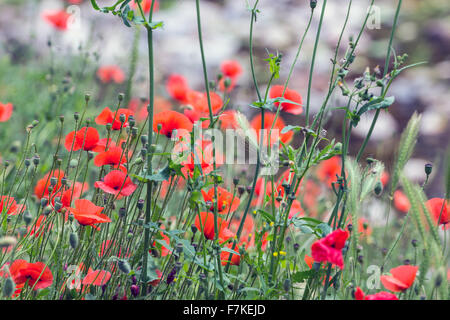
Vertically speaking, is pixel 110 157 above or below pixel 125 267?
above

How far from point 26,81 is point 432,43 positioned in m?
3.39

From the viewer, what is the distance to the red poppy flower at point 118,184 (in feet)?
3.43

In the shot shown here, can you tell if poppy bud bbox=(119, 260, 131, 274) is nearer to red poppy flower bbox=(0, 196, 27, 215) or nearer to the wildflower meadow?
the wildflower meadow

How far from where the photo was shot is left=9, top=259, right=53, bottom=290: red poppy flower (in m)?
0.99

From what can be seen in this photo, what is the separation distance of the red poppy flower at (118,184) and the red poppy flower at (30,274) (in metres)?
0.19

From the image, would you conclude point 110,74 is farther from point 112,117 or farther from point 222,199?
point 222,199

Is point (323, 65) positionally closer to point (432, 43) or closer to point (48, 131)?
point (432, 43)

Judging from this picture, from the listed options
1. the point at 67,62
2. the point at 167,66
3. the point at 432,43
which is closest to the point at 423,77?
the point at 432,43

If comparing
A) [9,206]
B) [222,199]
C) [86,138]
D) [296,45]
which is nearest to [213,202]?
[222,199]

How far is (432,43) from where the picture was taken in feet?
14.9

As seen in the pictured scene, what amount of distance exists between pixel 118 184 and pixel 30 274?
0.24 m

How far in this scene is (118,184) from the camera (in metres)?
1.08

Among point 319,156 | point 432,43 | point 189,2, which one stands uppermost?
point 189,2
